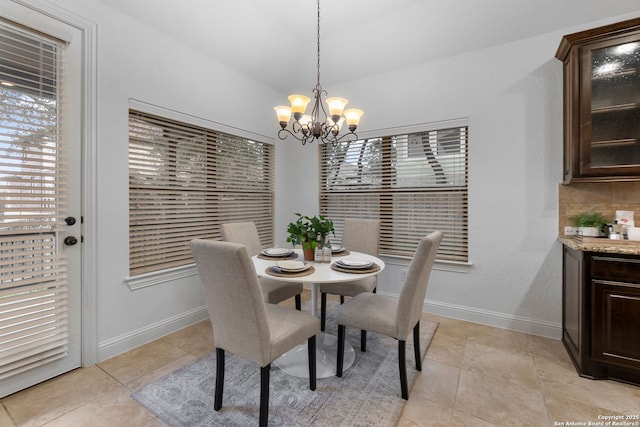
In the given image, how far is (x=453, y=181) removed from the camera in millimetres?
2992

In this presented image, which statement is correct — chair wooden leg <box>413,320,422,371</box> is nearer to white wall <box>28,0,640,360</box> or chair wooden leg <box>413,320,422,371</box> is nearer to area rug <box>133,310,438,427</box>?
area rug <box>133,310,438,427</box>

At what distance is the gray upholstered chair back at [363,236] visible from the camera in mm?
2840

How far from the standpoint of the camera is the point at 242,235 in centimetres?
271

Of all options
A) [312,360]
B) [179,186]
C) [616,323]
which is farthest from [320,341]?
[616,323]

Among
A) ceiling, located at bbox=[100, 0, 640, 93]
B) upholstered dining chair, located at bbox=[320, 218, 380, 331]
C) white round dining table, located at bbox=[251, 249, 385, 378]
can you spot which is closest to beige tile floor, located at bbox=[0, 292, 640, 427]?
white round dining table, located at bbox=[251, 249, 385, 378]

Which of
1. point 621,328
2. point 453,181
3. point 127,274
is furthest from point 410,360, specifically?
point 127,274

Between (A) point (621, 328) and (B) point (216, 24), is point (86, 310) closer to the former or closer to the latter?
(B) point (216, 24)

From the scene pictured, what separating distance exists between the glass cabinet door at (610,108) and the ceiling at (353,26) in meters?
0.53

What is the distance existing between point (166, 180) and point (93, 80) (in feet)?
2.88

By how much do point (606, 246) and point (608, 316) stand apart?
1.51 ft

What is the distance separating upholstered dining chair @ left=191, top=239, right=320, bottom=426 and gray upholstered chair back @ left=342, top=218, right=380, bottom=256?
141 centimetres

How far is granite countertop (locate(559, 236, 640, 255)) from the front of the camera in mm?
1796

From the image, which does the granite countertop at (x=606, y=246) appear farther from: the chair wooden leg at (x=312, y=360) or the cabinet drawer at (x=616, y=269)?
the chair wooden leg at (x=312, y=360)

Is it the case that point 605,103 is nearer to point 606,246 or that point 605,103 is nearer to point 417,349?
point 606,246
